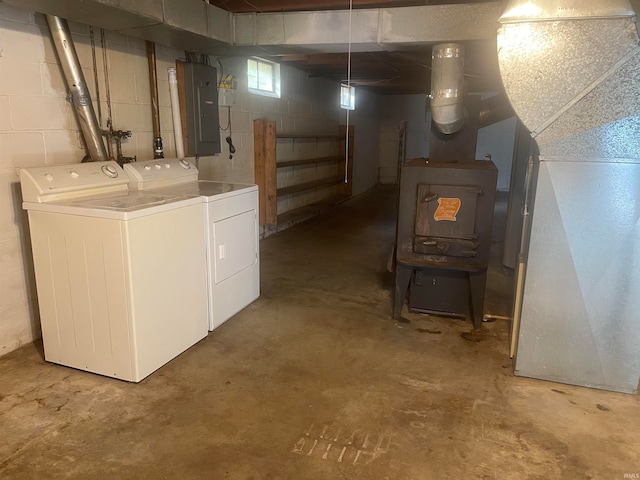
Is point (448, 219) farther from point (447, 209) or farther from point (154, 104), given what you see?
point (154, 104)

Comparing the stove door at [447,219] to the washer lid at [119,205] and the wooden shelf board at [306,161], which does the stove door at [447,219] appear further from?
the wooden shelf board at [306,161]

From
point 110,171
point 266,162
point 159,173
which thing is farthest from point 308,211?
point 110,171

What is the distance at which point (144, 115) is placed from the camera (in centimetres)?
352

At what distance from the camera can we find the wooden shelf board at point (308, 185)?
5828 mm

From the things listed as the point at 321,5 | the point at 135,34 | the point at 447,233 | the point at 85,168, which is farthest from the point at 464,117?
the point at 85,168

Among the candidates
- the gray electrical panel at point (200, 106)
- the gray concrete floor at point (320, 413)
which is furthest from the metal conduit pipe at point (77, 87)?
the gray concrete floor at point (320, 413)

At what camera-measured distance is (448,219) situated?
2920 mm

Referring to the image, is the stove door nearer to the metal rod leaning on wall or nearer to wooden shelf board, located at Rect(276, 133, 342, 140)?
the metal rod leaning on wall

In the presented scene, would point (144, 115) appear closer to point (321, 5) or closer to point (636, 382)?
point (321, 5)

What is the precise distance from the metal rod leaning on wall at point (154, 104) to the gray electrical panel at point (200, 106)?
12.1 inches

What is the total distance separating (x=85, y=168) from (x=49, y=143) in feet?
1.00

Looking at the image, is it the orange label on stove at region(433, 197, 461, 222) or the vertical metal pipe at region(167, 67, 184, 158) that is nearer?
the orange label on stove at region(433, 197, 461, 222)

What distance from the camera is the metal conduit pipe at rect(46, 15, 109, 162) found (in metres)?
2.64

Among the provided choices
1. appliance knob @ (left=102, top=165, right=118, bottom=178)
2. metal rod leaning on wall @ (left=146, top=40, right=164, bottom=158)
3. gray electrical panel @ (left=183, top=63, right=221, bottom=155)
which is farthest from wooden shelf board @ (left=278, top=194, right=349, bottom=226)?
appliance knob @ (left=102, top=165, right=118, bottom=178)
